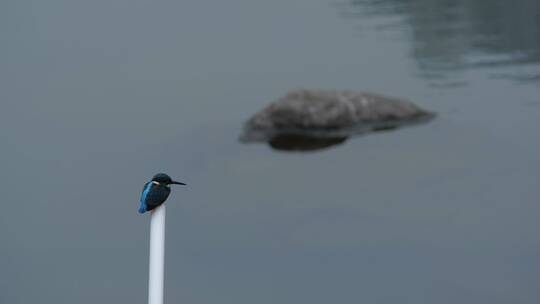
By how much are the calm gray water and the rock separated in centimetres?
44

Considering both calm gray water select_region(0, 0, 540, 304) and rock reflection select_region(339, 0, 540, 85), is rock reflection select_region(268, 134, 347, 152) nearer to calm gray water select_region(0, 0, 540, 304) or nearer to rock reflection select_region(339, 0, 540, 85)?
calm gray water select_region(0, 0, 540, 304)

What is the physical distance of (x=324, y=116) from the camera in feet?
70.9

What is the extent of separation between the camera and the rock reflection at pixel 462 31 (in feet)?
84.0

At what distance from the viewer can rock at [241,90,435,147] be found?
2158 centimetres

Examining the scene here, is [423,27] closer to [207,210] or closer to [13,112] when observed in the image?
[13,112]

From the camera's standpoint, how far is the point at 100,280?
1617 cm

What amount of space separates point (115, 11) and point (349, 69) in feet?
34.2

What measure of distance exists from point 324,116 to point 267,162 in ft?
5.52

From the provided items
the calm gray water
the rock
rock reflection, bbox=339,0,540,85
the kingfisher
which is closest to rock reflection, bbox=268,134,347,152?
the rock

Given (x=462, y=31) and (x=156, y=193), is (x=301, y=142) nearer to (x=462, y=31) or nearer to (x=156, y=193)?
(x=462, y=31)

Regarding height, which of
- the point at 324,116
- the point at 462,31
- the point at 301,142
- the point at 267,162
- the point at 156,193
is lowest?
the point at 267,162

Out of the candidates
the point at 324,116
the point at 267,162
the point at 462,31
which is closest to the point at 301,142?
the point at 324,116

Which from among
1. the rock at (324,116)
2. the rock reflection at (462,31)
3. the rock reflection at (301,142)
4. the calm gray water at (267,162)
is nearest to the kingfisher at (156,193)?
the calm gray water at (267,162)

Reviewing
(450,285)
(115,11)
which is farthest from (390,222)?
(115,11)
